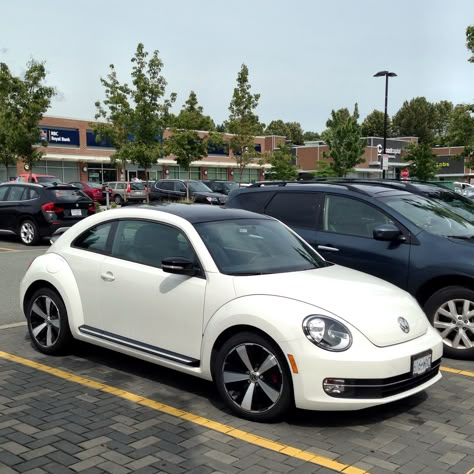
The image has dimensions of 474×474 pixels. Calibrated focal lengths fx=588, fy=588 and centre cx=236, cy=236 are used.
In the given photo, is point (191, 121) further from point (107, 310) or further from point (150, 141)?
point (107, 310)

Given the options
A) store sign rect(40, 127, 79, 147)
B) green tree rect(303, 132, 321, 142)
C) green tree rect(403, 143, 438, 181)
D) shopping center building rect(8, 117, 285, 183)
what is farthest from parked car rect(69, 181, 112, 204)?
green tree rect(303, 132, 321, 142)

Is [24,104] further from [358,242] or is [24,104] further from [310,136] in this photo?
[310,136]

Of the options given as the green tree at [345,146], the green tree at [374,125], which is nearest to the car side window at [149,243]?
the green tree at [345,146]

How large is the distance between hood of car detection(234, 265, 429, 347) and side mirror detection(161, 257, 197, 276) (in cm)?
40

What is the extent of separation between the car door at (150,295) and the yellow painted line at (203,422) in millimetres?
372

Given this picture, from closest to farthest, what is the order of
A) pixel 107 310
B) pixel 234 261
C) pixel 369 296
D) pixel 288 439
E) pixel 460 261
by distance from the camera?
pixel 288 439, pixel 369 296, pixel 234 261, pixel 107 310, pixel 460 261

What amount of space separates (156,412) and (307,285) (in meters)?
1.44

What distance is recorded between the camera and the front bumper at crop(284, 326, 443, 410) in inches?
149

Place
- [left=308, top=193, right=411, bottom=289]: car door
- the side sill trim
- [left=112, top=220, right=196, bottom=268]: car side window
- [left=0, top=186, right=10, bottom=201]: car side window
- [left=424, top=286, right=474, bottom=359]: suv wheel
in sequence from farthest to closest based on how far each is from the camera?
[left=0, top=186, right=10, bottom=201]: car side window
[left=308, top=193, right=411, bottom=289]: car door
[left=424, top=286, right=474, bottom=359]: suv wheel
[left=112, top=220, right=196, bottom=268]: car side window
the side sill trim

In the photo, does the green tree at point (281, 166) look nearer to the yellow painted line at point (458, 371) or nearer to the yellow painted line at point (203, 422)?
the yellow painted line at point (458, 371)

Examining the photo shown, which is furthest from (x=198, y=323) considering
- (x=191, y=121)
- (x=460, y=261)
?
(x=191, y=121)

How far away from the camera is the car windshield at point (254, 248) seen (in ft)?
15.0

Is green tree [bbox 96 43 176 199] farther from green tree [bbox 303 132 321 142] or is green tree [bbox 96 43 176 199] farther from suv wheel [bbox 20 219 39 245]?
green tree [bbox 303 132 321 142]

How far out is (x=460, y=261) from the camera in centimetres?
565
